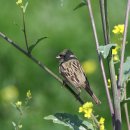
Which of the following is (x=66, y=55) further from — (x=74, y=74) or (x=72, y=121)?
(x=72, y=121)

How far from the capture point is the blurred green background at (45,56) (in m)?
→ 4.95

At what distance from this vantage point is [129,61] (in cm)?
264

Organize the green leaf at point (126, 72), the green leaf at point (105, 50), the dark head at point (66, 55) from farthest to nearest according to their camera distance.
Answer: the dark head at point (66, 55) < the green leaf at point (126, 72) < the green leaf at point (105, 50)

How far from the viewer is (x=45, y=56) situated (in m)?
5.45

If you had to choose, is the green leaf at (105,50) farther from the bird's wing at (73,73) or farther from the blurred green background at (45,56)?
the blurred green background at (45,56)

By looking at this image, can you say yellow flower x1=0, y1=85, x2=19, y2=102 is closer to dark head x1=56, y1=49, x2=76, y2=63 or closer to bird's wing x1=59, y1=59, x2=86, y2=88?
dark head x1=56, y1=49, x2=76, y2=63

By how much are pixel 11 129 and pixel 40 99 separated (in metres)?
0.51

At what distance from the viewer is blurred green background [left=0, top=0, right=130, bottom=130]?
195 inches

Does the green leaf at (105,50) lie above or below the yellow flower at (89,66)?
below

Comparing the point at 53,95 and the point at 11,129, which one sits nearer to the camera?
the point at 11,129

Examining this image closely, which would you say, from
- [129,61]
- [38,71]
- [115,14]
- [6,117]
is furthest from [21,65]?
[129,61]

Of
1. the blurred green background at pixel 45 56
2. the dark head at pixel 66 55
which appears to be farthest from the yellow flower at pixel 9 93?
the dark head at pixel 66 55

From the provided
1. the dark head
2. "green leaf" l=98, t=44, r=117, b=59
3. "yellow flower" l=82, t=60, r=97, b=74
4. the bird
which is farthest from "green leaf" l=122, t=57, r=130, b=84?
"yellow flower" l=82, t=60, r=97, b=74

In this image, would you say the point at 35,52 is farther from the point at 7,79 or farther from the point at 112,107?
the point at 112,107
